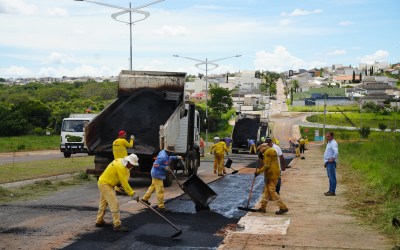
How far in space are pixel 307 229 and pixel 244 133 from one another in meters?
35.1

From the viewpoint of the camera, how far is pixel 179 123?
20.5 meters

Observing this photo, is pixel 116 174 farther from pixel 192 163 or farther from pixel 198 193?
pixel 192 163

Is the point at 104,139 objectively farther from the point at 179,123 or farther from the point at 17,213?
the point at 17,213

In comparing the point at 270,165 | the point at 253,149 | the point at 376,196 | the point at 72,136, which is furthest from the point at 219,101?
the point at 270,165

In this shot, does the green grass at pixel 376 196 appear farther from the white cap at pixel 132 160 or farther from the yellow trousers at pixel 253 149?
the yellow trousers at pixel 253 149

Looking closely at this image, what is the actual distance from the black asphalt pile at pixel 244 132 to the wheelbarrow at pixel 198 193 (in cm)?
3183

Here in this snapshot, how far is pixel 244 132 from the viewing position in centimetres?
4684

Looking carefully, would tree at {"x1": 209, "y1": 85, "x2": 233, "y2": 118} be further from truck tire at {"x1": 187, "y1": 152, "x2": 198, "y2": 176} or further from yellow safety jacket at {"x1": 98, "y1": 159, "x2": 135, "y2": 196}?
yellow safety jacket at {"x1": 98, "y1": 159, "x2": 135, "y2": 196}

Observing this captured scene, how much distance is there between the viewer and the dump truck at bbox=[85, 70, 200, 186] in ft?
62.0

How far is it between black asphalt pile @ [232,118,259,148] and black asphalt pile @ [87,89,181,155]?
2672cm

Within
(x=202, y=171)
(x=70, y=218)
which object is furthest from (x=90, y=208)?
(x=202, y=171)

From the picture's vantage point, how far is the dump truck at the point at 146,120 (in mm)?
18891

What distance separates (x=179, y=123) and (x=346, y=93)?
526ft

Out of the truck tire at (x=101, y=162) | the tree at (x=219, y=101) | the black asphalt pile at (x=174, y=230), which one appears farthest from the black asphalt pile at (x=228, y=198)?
the tree at (x=219, y=101)
